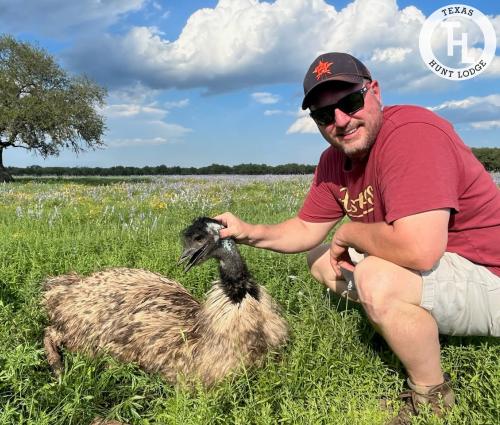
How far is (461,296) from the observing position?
427 centimetres

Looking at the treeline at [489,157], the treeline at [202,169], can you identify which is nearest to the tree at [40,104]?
the treeline at [202,169]

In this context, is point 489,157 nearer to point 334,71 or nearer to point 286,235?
point 286,235

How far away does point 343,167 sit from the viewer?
197 inches

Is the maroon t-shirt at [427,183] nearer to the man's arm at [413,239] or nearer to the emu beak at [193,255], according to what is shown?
the man's arm at [413,239]

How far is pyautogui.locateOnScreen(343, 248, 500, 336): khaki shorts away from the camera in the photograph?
422 centimetres

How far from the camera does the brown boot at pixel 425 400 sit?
4.07m

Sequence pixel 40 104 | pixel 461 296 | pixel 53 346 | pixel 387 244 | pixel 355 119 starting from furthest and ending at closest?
pixel 40 104 < pixel 53 346 < pixel 355 119 < pixel 461 296 < pixel 387 244

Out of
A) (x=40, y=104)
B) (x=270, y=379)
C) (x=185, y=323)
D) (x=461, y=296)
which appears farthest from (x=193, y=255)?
(x=40, y=104)

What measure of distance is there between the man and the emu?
966 millimetres

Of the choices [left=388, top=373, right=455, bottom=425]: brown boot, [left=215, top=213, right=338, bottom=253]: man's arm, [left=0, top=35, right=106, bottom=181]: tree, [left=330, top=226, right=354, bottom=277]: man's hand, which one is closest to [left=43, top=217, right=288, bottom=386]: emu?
[left=215, top=213, right=338, bottom=253]: man's arm

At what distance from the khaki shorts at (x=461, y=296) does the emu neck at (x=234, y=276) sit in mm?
1488

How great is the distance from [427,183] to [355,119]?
85 cm

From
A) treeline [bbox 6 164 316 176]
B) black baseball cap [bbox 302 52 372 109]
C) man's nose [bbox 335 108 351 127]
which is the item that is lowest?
treeline [bbox 6 164 316 176]

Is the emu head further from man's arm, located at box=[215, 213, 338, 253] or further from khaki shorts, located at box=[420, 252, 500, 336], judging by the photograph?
khaki shorts, located at box=[420, 252, 500, 336]
